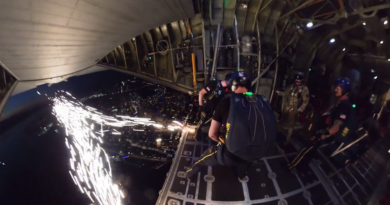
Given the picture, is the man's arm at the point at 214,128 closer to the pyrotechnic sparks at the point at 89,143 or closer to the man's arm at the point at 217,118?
the man's arm at the point at 217,118

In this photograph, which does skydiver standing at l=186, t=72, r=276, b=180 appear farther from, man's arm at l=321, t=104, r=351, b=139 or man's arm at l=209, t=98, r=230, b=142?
man's arm at l=321, t=104, r=351, b=139

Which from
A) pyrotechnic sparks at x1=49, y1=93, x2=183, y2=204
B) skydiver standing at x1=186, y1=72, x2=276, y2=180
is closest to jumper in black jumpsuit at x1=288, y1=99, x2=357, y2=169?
skydiver standing at x1=186, y1=72, x2=276, y2=180

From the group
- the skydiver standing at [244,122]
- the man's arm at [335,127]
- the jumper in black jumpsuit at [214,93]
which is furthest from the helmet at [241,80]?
the man's arm at [335,127]

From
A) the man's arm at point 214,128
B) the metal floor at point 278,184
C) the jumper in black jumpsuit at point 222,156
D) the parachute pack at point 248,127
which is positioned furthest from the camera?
the metal floor at point 278,184

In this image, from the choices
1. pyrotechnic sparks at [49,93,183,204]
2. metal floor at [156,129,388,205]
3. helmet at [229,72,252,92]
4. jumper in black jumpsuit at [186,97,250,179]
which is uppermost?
helmet at [229,72,252,92]

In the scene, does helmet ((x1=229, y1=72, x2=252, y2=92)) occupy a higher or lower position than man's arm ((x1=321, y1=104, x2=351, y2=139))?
higher

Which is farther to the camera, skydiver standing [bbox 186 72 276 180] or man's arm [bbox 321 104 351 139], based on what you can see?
man's arm [bbox 321 104 351 139]
